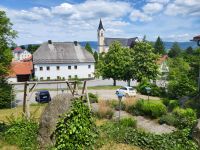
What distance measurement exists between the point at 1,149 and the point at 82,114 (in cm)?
386

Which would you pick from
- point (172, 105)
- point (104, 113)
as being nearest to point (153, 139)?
point (104, 113)

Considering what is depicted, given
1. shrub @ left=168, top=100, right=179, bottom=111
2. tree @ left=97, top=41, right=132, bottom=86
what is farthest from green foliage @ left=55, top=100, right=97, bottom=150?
tree @ left=97, top=41, right=132, bottom=86

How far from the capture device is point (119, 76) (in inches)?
1877

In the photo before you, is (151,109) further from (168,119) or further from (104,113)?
(104,113)

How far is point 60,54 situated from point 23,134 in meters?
50.5

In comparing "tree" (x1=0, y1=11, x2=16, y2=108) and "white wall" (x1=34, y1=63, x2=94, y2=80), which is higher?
"tree" (x1=0, y1=11, x2=16, y2=108)

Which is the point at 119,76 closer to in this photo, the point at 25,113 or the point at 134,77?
the point at 134,77

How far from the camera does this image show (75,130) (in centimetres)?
1014

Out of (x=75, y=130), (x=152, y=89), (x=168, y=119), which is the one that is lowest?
(x=152, y=89)

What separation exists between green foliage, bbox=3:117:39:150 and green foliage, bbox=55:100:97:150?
70.7 inches

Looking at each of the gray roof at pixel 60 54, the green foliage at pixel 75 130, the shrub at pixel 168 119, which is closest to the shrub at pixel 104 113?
the shrub at pixel 168 119

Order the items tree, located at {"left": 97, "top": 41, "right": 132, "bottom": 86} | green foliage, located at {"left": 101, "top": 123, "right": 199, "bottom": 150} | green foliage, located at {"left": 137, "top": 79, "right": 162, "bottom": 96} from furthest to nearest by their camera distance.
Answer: tree, located at {"left": 97, "top": 41, "right": 132, "bottom": 86} → green foliage, located at {"left": 137, "top": 79, "right": 162, "bottom": 96} → green foliage, located at {"left": 101, "top": 123, "right": 199, "bottom": 150}

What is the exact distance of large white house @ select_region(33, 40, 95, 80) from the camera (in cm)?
6031

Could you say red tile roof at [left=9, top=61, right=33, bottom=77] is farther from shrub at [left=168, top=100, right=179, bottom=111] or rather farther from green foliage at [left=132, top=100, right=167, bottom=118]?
shrub at [left=168, top=100, right=179, bottom=111]
